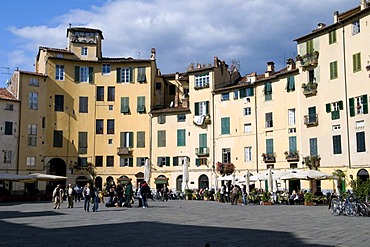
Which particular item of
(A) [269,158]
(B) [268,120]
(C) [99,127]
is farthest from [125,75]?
(A) [269,158]

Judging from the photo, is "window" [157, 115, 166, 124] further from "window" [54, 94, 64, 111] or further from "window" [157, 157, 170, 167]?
"window" [54, 94, 64, 111]

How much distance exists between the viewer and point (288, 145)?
46.4 m

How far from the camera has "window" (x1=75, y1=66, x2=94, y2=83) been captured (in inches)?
2267

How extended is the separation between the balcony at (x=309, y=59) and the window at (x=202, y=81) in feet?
42.3

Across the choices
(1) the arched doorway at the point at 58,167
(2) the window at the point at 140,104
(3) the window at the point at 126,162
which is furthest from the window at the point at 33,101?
(2) the window at the point at 140,104

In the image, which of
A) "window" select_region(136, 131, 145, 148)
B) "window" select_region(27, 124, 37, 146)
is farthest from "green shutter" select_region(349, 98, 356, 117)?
"window" select_region(27, 124, 37, 146)

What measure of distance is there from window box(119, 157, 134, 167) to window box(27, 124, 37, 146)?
32.8 ft

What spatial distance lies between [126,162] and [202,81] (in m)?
13.1

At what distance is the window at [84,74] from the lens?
57594 millimetres

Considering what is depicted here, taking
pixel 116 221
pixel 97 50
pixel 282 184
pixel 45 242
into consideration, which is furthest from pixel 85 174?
pixel 45 242

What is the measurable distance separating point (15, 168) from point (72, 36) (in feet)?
58.8

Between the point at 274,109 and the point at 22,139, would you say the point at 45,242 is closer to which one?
the point at 274,109

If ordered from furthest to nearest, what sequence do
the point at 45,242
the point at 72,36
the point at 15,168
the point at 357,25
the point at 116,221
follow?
the point at 72,36
the point at 15,168
the point at 357,25
the point at 116,221
the point at 45,242

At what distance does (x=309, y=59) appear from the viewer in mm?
44406
